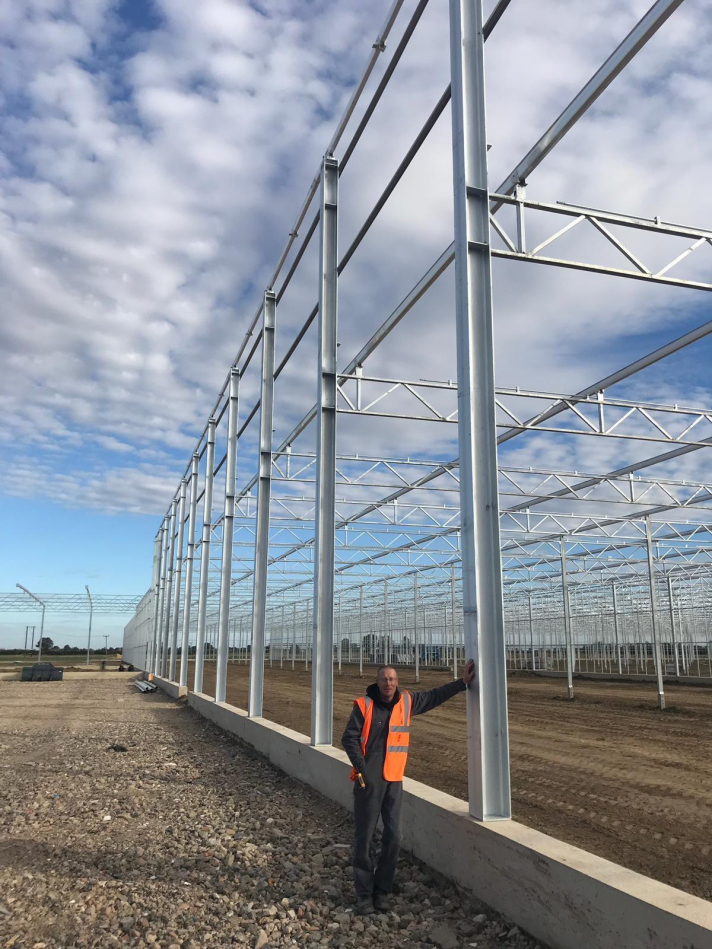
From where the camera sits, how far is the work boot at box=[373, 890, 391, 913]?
5070 mm

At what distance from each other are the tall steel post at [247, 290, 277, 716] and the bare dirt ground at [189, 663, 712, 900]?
1.75m

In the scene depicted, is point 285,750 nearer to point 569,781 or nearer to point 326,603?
point 326,603

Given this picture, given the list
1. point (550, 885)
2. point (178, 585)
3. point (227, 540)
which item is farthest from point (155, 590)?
point (550, 885)

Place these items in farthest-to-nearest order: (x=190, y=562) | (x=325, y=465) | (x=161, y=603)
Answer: (x=161, y=603), (x=190, y=562), (x=325, y=465)

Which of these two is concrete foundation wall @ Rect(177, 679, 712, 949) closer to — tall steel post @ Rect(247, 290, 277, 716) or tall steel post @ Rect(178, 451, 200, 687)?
tall steel post @ Rect(247, 290, 277, 716)

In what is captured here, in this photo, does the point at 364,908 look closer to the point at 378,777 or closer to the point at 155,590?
the point at 378,777

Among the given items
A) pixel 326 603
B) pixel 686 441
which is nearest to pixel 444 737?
pixel 326 603

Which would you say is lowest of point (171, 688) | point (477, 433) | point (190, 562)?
point (171, 688)

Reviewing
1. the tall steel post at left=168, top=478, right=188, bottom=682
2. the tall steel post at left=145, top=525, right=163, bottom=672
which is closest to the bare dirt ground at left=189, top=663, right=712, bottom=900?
the tall steel post at left=168, top=478, right=188, bottom=682

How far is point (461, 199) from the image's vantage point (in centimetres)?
606

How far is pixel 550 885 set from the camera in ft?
14.0

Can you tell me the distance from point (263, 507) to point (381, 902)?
318 inches

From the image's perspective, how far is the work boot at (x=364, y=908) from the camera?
5.02 meters

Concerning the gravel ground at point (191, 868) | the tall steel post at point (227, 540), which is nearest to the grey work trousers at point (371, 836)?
the gravel ground at point (191, 868)
